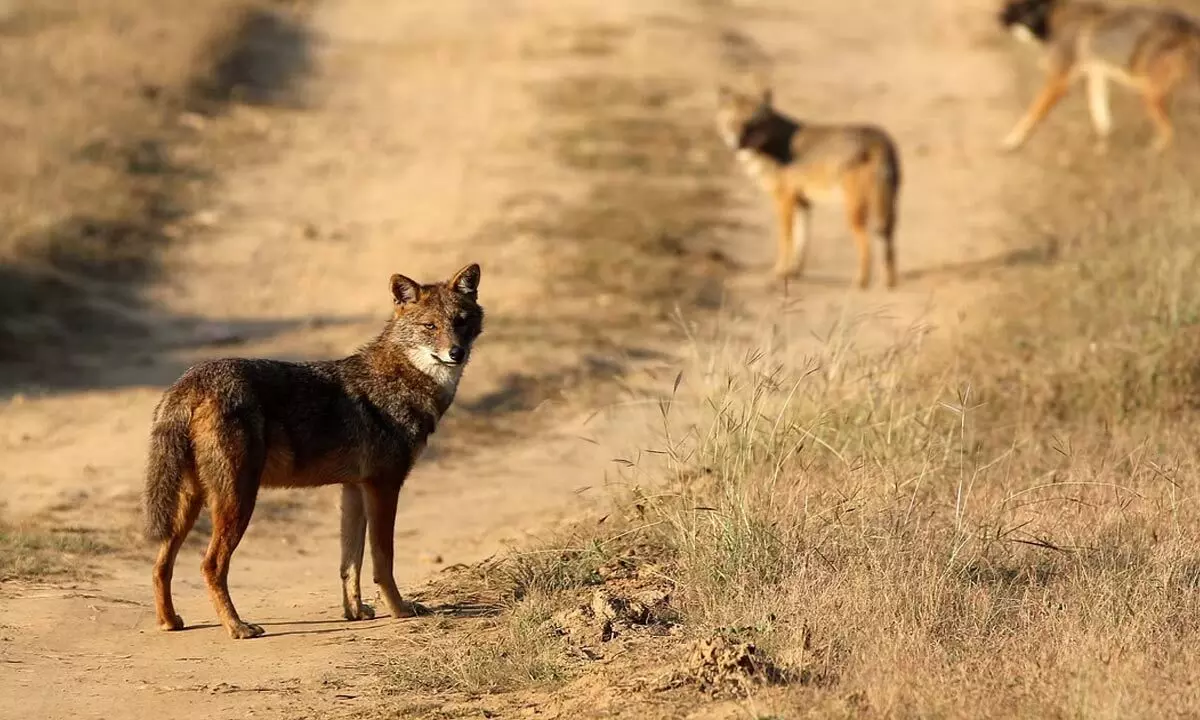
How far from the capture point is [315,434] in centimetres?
743

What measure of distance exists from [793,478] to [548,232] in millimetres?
8583

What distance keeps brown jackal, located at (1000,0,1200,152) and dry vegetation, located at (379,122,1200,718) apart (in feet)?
31.7

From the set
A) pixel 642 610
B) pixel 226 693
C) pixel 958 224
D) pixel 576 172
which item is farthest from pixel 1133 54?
pixel 226 693

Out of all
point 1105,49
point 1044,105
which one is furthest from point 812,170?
point 1105,49

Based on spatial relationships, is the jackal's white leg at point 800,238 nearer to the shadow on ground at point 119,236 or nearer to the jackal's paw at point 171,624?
the shadow on ground at point 119,236

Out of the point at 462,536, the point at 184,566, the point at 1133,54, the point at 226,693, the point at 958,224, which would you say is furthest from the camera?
the point at 1133,54

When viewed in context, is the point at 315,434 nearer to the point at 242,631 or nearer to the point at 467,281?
the point at 242,631

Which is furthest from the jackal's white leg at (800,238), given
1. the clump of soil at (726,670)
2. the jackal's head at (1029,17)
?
the clump of soil at (726,670)

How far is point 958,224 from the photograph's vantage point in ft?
58.3

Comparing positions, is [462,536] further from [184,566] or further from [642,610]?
[642,610]

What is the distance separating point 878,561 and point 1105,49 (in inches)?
561

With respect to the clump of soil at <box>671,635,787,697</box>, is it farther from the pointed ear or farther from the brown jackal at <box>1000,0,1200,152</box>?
the brown jackal at <box>1000,0,1200,152</box>

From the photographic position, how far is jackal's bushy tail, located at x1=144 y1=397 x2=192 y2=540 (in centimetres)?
705

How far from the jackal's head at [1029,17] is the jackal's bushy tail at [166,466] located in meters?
15.3
